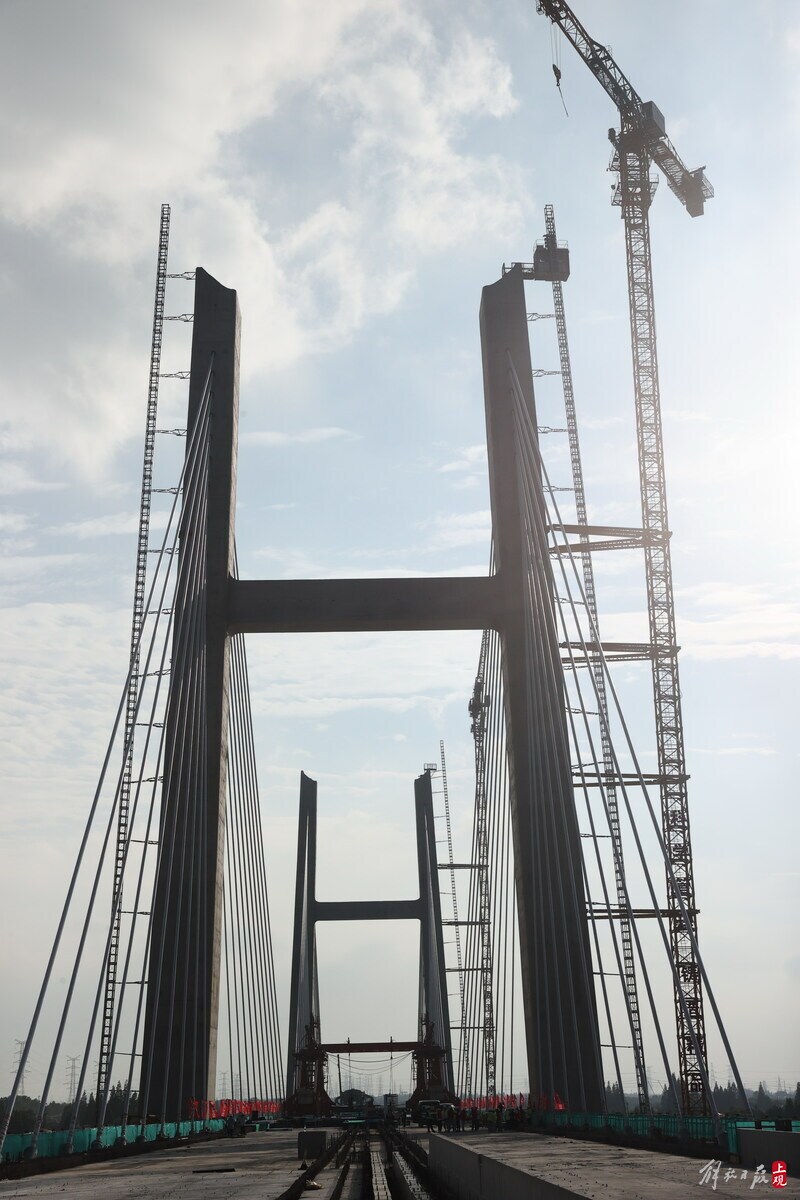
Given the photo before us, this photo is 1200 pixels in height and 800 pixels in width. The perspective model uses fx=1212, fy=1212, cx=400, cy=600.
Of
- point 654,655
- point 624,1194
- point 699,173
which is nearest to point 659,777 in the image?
point 654,655

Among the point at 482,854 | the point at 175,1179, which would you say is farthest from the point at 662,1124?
the point at 482,854

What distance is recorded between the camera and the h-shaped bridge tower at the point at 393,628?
27031 millimetres

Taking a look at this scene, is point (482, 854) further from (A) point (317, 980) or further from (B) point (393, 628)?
(B) point (393, 628)

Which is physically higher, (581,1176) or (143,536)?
(143,536)

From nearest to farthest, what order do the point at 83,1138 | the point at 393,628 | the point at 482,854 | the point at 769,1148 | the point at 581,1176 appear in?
the point at 581,1176 < the point at 769,1148 < the point at 83,1138 < the point at 393,628 < the point at 482,854

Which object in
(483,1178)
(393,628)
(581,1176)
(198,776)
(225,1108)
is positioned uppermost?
(393,628)

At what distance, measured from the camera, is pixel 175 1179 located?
15.2 meters

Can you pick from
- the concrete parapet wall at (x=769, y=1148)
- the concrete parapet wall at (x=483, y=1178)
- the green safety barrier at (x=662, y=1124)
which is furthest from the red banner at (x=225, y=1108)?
the concrete parapet wall at (x=769, y=1148)

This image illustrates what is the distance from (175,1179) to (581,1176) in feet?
23.5

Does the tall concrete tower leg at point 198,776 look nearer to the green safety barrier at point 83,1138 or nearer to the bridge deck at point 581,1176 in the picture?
the green safety barrier at point 83,1138

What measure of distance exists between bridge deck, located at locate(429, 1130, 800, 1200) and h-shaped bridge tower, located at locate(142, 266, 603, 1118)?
1095 cm

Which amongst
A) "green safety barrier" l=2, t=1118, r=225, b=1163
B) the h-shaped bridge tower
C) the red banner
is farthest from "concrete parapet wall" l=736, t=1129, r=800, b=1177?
the red banner

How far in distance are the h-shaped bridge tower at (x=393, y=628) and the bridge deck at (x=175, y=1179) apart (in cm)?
439

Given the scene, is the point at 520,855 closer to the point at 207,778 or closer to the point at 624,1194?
the point at 207,778
